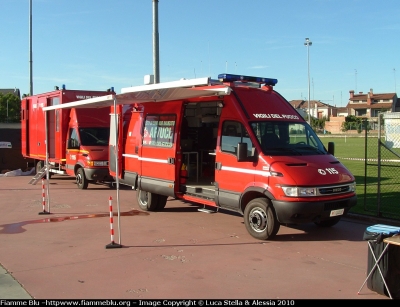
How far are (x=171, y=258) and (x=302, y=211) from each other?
8.05ft

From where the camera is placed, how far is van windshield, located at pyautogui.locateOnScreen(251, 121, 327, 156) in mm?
9094

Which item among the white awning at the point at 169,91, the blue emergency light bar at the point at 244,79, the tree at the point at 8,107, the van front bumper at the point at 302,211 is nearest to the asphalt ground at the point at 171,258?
the van front bumper at the point at 302,211

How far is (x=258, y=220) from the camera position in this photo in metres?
8.86

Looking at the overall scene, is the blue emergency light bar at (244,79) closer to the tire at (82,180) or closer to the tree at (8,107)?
the tire at (82,180)

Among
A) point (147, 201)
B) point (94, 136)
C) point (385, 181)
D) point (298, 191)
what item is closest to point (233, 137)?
point (298, 191)

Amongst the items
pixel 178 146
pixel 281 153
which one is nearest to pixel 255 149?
pixel 281 153

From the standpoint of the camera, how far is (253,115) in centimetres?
939

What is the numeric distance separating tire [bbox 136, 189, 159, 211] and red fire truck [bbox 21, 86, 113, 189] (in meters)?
4.32

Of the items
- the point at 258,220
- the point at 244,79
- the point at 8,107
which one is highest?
the point at 8,107

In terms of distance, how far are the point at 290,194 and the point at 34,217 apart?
6353 millimetres

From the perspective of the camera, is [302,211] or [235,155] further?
[235,155]

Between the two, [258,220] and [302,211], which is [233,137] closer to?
[258,220]

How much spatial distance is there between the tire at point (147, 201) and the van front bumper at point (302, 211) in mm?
4295

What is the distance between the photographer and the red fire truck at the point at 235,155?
8.52m
